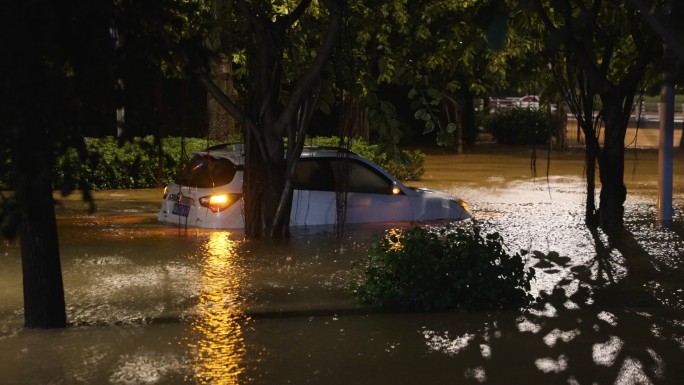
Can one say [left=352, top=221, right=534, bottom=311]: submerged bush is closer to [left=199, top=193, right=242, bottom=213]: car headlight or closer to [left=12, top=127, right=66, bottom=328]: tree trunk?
[left=12, top=127, right=66, bottom=328]: tree trunk

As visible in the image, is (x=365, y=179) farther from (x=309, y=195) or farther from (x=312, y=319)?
(x=312, y=319)

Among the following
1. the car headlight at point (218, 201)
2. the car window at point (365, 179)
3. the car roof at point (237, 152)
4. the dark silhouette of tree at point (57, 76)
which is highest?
the dark silhouette of tree at point (57, 76)

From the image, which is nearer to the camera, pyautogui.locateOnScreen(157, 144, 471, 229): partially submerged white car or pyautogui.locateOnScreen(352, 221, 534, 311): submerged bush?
pyautogui.locateOnScreen(352, 221, 534, 311): submerged bush

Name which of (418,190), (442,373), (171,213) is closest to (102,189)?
(171,213)

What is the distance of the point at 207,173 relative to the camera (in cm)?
1459

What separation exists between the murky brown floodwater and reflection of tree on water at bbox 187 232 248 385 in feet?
0.07

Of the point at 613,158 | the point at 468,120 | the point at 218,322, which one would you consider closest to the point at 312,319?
the point at 218,322

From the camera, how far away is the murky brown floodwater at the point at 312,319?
24.9 ft

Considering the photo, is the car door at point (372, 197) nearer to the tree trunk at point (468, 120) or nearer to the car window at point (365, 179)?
the car window at point (365, 179)

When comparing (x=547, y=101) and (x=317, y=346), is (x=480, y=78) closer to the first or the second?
(x=547, y=101)

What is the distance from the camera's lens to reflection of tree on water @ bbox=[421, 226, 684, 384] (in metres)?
7.50

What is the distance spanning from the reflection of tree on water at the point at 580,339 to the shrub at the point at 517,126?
88.8ft

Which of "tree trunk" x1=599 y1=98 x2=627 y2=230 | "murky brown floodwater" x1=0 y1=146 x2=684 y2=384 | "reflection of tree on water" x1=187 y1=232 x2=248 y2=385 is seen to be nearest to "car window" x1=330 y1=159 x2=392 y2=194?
"murky brown floodwater" x1=0 y1=146 x2=684 y2=384

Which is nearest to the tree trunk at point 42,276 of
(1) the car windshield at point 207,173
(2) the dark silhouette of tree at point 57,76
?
(2) the dark silhouette of tree at point 57,76
